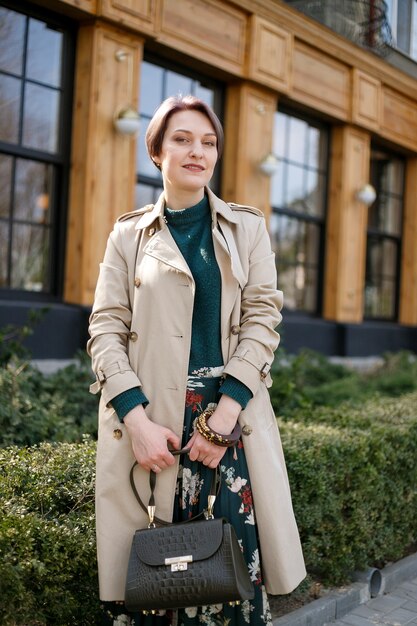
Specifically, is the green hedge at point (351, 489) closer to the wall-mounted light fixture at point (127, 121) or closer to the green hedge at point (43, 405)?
the green hedge at point (43, 405)

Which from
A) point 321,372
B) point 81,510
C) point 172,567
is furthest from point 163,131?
point 321,372

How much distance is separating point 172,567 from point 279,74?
7.92m

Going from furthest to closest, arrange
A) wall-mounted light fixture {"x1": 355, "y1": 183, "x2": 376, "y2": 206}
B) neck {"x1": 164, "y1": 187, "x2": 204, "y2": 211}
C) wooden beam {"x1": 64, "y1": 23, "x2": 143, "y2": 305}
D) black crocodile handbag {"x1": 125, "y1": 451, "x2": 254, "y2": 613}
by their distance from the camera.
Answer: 1. wall-mounted light fixture {"x1": 355, "y1": 183, "x2": 376, "y2": 206}
2. wooden beam {"x1": 64, "y1": 23, "x2": 143, "y2": 305}
3. neck {"x1": 164, "y1": 187, "x2": 204, "y2": 211}
4. black crocodile handbag {"x1": 125, "y1": 451, "x2": 254, "y2": 613}

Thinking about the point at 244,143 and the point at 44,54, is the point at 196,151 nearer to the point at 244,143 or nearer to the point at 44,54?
the point at 44,54

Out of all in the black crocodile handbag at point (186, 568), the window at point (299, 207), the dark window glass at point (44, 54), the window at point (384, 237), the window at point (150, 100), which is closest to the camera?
the black crocodile handbag at point (186, 568)

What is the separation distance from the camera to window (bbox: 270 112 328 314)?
33.4 feet

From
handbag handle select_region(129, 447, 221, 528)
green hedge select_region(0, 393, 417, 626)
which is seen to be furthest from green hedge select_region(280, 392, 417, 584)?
handbag handle select_region(129, 447, 221, 528)

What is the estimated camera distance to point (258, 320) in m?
2.59

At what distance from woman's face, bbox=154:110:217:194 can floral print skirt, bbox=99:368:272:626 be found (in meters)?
0.65

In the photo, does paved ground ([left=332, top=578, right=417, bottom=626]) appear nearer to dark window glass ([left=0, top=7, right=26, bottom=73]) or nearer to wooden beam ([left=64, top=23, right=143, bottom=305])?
wooden beam ([left=64, top=23, right=143, bottom=305])

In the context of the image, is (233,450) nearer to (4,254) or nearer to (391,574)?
(391,574)

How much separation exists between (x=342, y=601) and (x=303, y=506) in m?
0.55

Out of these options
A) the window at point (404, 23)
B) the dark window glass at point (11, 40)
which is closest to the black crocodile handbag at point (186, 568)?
the dark window glass at point (11, 40)

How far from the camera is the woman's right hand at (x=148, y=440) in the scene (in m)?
2.40
